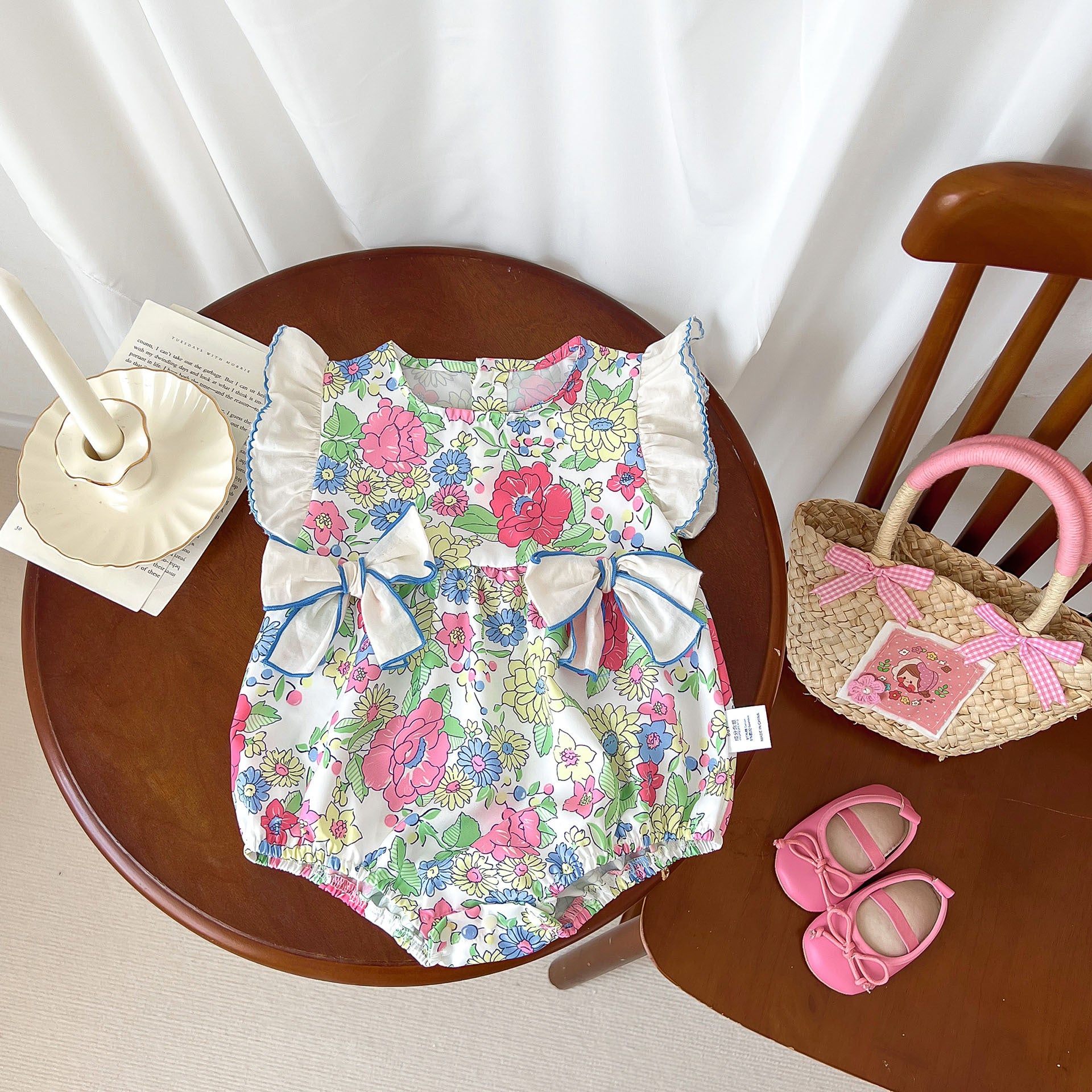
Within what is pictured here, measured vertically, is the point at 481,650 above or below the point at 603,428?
below

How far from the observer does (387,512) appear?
0.73 metres

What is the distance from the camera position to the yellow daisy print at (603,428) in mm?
738

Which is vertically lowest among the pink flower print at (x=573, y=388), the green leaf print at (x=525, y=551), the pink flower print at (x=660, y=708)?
the pink flower print at (x=660, y=708)

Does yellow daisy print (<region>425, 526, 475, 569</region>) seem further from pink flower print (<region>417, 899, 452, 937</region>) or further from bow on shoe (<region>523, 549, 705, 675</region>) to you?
pink flower print (<region>417, 899, 452, 937</region>)

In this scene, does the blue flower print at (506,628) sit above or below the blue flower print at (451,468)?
below

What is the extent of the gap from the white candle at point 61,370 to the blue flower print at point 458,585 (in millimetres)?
301

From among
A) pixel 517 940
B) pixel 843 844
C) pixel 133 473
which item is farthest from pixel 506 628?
pixel 843 844

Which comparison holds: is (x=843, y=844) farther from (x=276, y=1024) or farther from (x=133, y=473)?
(x=276, y=1024)

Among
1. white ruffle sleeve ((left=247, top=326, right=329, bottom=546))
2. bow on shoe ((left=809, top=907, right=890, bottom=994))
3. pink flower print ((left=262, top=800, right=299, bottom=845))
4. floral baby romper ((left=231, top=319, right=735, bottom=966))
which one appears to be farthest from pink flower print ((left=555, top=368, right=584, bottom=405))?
bow on shoe ((left=809, top=907, right=890, bottom=994))

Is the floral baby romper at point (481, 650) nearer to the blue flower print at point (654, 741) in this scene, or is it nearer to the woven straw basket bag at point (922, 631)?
the blue flower print at point (654, 741)

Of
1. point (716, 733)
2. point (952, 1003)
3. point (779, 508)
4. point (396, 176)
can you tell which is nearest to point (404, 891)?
point (716, 733)

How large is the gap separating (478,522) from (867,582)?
42 cm

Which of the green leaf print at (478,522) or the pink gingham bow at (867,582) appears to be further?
the pink gingham bow at (867,582)

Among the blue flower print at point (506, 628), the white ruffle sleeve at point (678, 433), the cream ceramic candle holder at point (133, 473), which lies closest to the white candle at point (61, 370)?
the cream ceramic candle holder at point (133, 473)
